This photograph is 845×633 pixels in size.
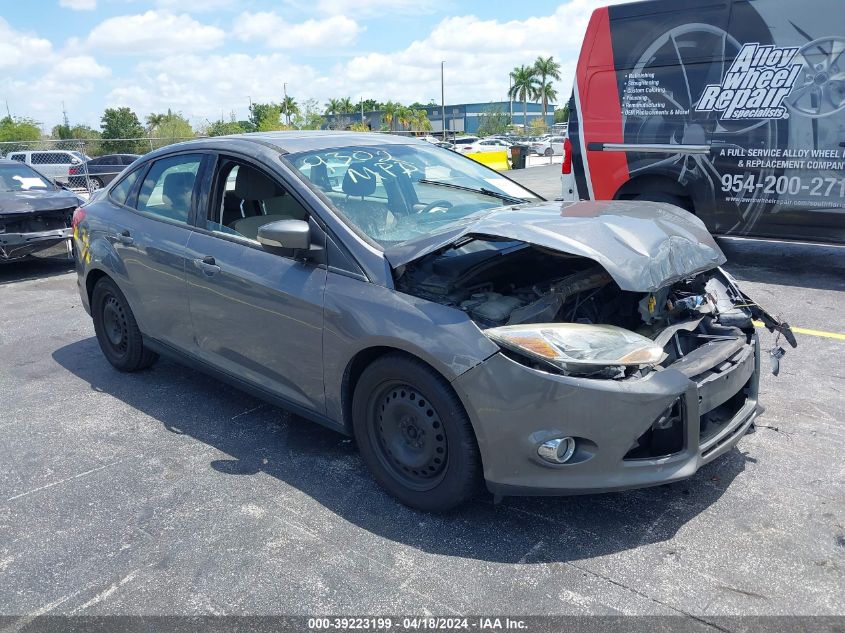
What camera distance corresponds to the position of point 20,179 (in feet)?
31.2

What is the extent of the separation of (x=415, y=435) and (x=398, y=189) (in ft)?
4.85

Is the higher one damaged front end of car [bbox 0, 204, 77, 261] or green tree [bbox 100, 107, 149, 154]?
green tree [bbox 100, 107, 149, 154]

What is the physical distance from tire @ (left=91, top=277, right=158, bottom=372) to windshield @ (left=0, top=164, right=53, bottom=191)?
5.38 metres

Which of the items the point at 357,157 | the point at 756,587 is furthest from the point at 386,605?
the point at 357,157

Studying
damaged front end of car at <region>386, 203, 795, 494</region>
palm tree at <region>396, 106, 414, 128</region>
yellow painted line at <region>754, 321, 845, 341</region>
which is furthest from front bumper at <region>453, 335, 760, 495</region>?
palm tree at <region>396, 106, 414, 128</region>

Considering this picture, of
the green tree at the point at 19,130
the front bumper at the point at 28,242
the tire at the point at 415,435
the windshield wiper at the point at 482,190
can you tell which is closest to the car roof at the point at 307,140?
the windshield wiper at the point at 482,190

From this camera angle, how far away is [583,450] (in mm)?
2701

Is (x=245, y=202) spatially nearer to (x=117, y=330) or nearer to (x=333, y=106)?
(x=117, y=330)

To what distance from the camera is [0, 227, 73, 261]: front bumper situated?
27.5ft

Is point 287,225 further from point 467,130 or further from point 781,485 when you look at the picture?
point 467,130

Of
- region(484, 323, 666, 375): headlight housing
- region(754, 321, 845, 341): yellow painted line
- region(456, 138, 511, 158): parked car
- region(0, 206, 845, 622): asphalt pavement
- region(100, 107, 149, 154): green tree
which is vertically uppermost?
region(100, 107, 149, 154): green tree

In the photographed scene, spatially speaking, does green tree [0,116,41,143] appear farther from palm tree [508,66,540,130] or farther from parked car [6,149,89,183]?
palm tree [508,66,540,130]

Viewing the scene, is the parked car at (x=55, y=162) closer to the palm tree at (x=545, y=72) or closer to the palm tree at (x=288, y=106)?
the palm tree at (x=288, y=106)

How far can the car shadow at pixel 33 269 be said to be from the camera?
8.95m
